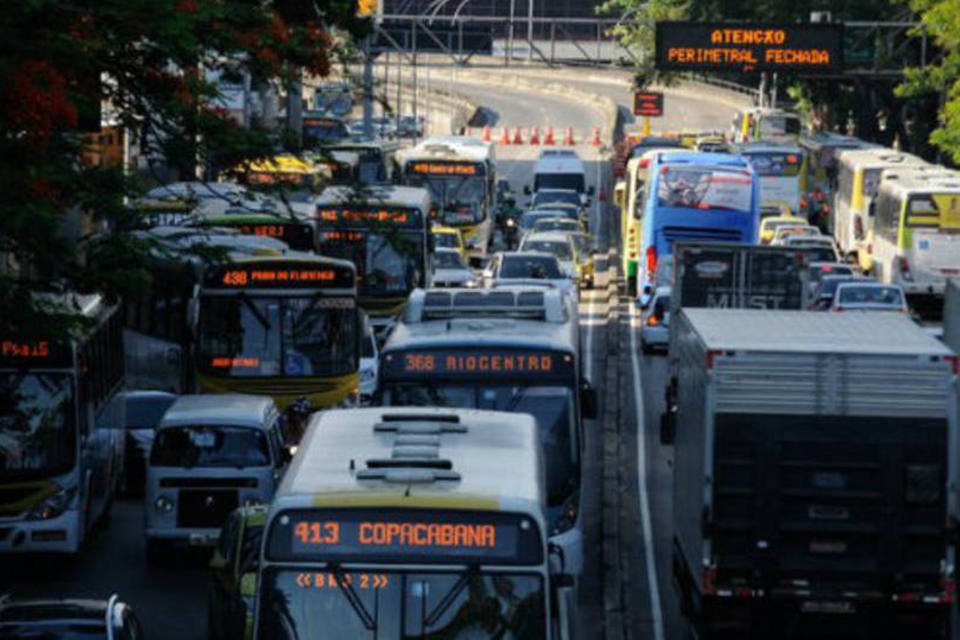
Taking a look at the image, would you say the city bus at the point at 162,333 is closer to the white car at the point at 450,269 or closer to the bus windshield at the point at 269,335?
the bus windshield at the point at 269,335

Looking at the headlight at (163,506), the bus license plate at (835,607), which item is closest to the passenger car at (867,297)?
the headlight at (163,506)

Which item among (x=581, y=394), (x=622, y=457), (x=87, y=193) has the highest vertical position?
(x=87, y=193)

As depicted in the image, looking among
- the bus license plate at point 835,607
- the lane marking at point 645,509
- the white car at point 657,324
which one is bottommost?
the lane marking at point 645,509

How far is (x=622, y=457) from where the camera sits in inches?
1323

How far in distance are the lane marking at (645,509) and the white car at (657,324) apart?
0.35 meters

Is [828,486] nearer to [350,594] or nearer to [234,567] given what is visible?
[234,567]

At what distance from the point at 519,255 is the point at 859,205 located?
68.3ft

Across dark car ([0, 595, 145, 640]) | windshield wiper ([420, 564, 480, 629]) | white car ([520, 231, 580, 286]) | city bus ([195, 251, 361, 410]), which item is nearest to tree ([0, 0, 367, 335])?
dark car ([0, 595, 145, 640])

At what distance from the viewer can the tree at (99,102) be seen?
17000 millimetres

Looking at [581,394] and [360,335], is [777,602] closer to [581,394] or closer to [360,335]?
[581,394]

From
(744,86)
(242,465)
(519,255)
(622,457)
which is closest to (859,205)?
(519,255)

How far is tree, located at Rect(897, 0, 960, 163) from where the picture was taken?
6309 centimetres

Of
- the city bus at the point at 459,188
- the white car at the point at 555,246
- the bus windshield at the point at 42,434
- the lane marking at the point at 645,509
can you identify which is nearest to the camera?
the lane marking at the point at 645,509

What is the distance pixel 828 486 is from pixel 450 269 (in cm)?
3316
